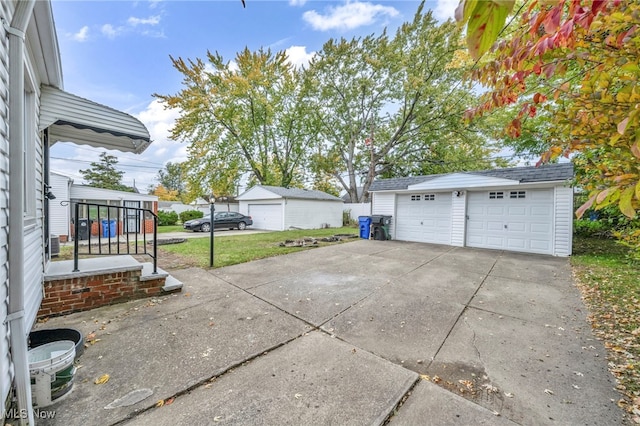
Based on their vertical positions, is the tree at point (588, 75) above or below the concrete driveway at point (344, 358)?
above

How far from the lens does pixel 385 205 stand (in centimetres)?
1164

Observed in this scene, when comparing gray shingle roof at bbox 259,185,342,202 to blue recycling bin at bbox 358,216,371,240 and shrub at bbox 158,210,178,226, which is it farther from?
shrub at bbox 158,210,178,226

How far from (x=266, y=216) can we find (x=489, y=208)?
40.0 ft

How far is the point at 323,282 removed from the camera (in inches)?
193

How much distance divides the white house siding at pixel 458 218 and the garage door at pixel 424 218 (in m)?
0.17

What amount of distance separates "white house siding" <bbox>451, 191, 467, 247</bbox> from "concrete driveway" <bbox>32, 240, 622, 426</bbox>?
4862 millimetres

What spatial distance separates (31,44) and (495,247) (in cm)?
1116

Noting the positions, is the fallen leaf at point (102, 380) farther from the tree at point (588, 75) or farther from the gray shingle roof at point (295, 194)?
the gray shingle roof at point (295, 194)

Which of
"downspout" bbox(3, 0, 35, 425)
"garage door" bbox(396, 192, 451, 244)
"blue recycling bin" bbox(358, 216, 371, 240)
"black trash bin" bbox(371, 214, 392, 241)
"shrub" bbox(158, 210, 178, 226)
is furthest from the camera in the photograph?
"shrub" bbox(158, 210, 178, 226)

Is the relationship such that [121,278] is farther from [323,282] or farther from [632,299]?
[632,299]

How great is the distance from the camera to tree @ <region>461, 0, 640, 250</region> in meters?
1.19

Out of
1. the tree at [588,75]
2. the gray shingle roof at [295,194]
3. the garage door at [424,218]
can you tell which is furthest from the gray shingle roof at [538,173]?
the gray shingle roof at [295,194]

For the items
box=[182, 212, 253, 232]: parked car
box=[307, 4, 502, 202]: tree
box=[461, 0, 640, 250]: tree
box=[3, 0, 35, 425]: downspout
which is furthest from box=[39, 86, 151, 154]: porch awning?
box=[307, 4, 502, 202]: tree

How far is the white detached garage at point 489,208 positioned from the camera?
25.4 feet
